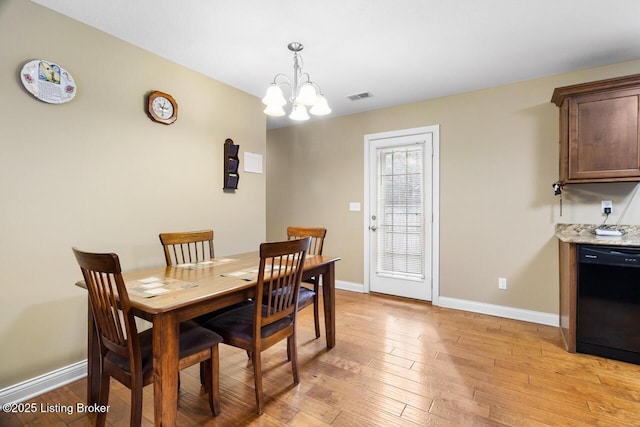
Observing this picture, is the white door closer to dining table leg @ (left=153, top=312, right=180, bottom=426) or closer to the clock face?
the clock face

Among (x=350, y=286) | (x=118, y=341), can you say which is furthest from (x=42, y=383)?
(x=350, y=286)

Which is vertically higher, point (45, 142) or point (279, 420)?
point (45, 142)

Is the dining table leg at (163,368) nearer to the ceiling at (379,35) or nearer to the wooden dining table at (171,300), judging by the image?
the wooden dining table at (171,300)

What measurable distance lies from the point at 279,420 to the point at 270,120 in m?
3.74

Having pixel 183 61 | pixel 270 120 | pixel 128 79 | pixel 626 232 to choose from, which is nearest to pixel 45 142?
pixel 128 79

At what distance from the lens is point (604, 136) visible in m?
2.46

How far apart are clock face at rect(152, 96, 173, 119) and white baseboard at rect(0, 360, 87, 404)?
194 centimetres

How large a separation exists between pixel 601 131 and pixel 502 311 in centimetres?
186

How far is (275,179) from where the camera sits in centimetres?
479

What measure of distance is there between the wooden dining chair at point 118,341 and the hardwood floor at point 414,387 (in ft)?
1.39

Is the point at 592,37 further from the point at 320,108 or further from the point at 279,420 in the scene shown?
the point at 279,420

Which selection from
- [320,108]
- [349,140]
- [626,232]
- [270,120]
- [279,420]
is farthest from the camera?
[270,120]

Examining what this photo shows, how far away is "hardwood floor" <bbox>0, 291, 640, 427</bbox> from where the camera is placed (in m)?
1.65

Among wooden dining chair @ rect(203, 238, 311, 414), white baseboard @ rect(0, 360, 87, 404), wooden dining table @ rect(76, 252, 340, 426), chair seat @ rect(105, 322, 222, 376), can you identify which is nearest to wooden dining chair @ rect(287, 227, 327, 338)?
wooden dining table @ rect(76, 252, 340, 426)
